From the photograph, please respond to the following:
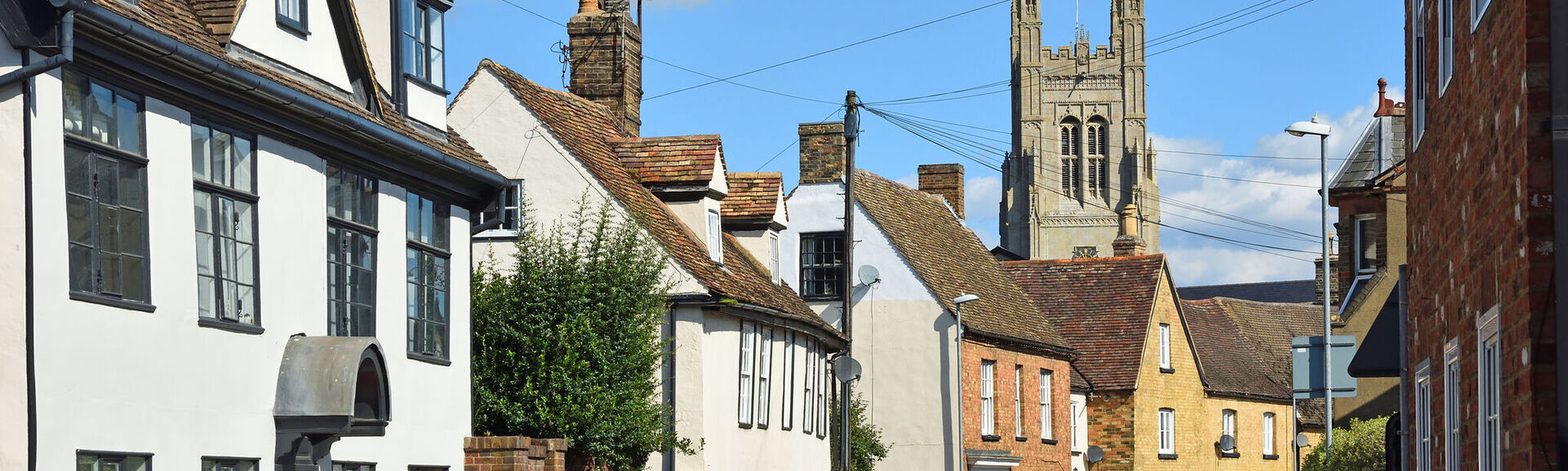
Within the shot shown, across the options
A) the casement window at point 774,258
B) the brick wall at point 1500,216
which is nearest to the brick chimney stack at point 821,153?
the casement window at point 774,258

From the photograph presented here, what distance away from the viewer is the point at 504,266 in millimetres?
23984

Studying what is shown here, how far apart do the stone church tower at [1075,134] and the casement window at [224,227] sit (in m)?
130

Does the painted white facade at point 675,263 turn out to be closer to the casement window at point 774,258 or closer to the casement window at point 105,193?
the casement window at point 774,258

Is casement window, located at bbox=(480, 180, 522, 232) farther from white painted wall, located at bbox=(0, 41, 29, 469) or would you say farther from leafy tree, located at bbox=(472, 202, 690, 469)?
white painted wall, located at bbox=(0, 41, 29, 469)

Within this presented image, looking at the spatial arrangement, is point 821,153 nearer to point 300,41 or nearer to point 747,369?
point 747,369

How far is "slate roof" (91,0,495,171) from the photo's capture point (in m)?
12.6

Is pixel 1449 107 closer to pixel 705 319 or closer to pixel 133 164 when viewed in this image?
pixel 133 164

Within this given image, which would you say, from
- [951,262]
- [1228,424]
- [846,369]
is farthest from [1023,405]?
[1228,424]

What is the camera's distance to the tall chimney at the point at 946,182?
45.9 metres

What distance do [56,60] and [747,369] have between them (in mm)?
15704

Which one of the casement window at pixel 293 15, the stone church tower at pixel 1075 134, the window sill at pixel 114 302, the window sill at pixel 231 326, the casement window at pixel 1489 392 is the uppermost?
the stone church tower at pixel 1075 134

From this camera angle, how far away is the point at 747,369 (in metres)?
25.7

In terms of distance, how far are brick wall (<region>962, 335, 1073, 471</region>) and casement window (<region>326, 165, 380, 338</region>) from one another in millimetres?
21744

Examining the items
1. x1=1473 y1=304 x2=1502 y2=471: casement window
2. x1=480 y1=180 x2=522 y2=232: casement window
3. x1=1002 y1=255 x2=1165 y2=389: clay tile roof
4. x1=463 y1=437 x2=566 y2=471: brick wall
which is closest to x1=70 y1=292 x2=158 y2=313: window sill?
x1=463 y1=437 x2=566 y2=471: brick wall
